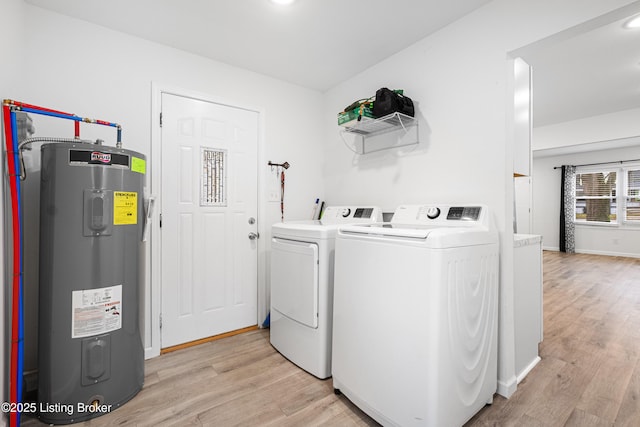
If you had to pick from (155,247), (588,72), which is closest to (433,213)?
(155,247)

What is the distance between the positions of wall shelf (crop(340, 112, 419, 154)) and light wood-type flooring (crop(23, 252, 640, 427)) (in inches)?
72.5

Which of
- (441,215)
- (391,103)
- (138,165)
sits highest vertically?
(391,103)

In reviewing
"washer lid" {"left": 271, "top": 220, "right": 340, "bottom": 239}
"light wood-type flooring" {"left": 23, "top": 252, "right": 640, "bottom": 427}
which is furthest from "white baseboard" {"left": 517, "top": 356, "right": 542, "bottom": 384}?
"washer lid" {"left": 271, "top": 220, "right": 340, "bottom": 239}

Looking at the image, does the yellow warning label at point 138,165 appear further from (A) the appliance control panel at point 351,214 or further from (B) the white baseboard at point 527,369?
(B) the white baseboard at point 527,369

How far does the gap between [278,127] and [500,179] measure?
1.99 m

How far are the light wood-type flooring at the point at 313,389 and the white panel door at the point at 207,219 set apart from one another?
0.26 metres

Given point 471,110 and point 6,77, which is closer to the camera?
point 6,77

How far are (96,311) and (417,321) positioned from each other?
1.65 meters

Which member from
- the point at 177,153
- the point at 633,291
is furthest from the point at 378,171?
the point at 633,291

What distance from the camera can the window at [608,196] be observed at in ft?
19.7

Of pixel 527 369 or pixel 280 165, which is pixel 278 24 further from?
pixel 527 369

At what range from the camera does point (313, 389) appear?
1778 mm

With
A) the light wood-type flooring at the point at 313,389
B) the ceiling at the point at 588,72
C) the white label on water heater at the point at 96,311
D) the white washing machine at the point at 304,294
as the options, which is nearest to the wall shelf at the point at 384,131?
the ceiling at the point at 588,72

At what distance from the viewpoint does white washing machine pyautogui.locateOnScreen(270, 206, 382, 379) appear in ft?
6.12
